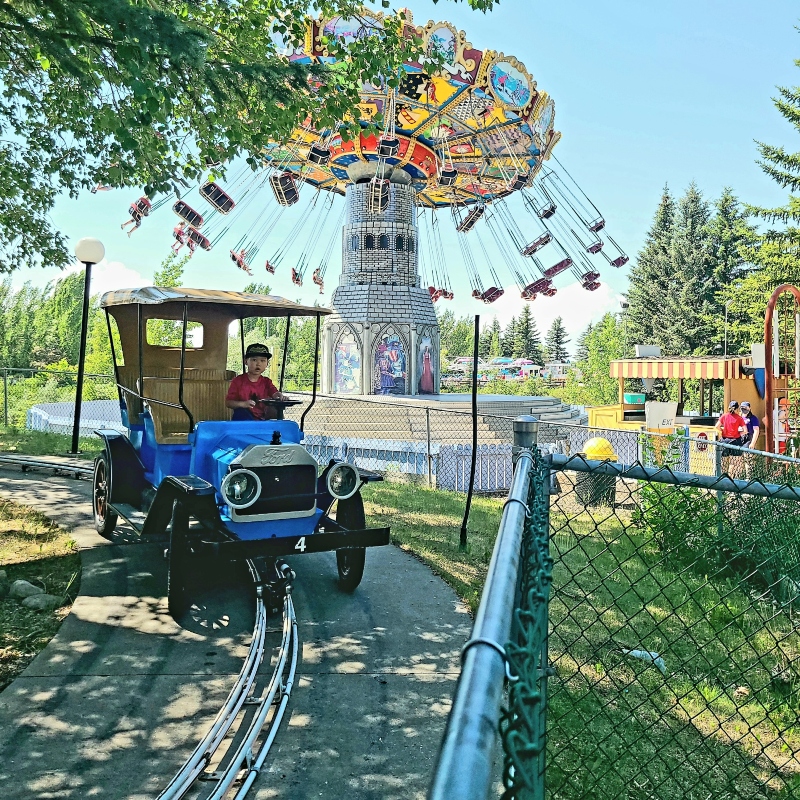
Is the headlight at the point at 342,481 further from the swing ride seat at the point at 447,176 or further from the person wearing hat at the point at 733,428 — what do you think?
the swing ride seat at the point at 447,176

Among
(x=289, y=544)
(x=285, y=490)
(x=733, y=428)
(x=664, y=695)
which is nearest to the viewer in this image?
(x=664, y=695)

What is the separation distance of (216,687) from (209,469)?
→ 2.25m

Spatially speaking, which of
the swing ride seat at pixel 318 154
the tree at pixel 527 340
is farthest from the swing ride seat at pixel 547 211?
the tree at pixel 527 340

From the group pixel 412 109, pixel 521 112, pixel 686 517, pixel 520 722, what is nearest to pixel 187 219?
pixel 412 109

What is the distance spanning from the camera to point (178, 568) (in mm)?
5629

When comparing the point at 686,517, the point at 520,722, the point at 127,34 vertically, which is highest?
the point at 127,34

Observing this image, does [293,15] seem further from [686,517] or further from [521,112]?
[521,112]

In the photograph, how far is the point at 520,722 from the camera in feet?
3.65

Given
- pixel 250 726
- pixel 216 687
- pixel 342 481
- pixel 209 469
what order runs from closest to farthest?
pixel 250 726 → pixel 216 687 → pixel 209 469 → pixel 342 481

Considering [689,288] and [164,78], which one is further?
[689,288]

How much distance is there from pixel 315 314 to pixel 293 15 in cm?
451

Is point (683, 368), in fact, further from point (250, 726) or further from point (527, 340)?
point (527, 340)

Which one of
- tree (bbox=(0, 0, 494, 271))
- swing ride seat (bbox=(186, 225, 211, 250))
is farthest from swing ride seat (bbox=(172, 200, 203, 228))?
tree (bbox=(0, 0, 494, 271))

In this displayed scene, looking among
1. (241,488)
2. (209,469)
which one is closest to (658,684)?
(241,488)
